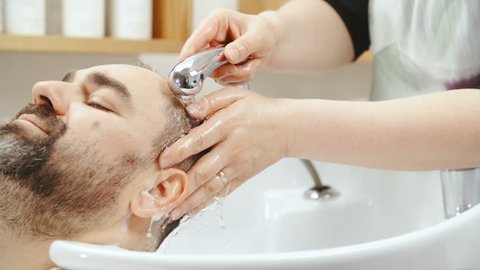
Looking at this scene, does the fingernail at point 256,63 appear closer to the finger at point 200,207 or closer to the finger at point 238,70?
the finger at point 238,70

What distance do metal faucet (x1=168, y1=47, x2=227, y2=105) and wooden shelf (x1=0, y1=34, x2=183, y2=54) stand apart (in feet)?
1.65

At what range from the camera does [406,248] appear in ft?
1.76

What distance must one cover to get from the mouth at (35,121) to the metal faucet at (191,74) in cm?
17

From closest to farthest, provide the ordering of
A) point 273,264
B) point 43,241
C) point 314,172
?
point 273,264, point 43,241, point 314,172

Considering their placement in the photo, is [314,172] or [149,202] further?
[314,172]

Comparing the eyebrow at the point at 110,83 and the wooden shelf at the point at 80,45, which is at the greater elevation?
the eyebrow at the point at 110,83

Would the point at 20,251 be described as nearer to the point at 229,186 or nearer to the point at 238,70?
the point at 229,186

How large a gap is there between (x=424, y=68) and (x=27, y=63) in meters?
0.84

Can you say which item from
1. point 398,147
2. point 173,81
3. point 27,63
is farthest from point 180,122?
point 27,63

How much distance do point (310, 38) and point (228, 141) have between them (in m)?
0.45

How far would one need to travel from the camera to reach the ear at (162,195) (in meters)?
0.71

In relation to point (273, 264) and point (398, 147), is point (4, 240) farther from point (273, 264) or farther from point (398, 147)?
point (398, 147)

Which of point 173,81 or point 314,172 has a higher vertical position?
point 173,81

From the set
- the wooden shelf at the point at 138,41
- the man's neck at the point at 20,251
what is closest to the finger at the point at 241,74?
the man's neck at the point at 20,251
